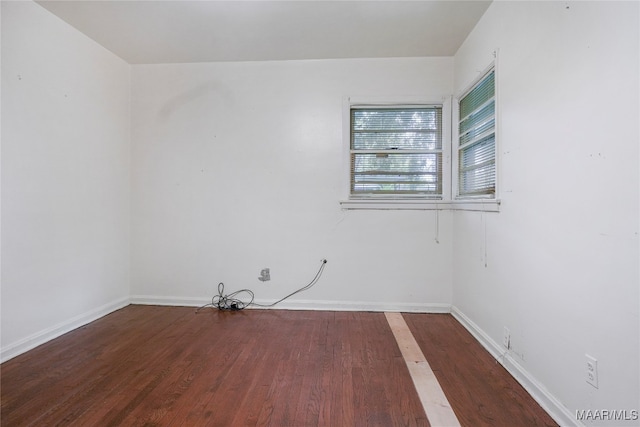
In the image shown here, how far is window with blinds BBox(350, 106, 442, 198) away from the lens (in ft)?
9.67

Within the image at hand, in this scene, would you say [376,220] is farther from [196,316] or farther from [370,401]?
[196,316]

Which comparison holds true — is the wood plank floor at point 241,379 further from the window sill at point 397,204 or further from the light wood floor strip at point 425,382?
the window sill at point 397,204

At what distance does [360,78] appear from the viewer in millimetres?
2957

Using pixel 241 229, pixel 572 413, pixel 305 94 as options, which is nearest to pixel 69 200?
pixel 241 229

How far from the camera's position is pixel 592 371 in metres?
1.23

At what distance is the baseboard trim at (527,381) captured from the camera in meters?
1.38

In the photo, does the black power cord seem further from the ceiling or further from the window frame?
the ceiling

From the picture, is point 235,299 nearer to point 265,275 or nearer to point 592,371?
point 265,275

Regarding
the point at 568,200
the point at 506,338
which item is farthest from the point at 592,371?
the point at 568,200

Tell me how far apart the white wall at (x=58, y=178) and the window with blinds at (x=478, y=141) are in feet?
11.8

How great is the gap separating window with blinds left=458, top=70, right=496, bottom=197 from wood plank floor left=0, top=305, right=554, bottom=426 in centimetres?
134

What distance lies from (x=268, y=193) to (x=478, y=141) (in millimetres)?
2093

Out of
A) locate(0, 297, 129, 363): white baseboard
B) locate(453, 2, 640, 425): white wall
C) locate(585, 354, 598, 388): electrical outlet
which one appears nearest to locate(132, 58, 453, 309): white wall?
locate(0, 297, 129, 363): white baseboard

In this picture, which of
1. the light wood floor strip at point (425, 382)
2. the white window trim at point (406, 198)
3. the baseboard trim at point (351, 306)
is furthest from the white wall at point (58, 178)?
the light wood floor strip at point (425, 382)
